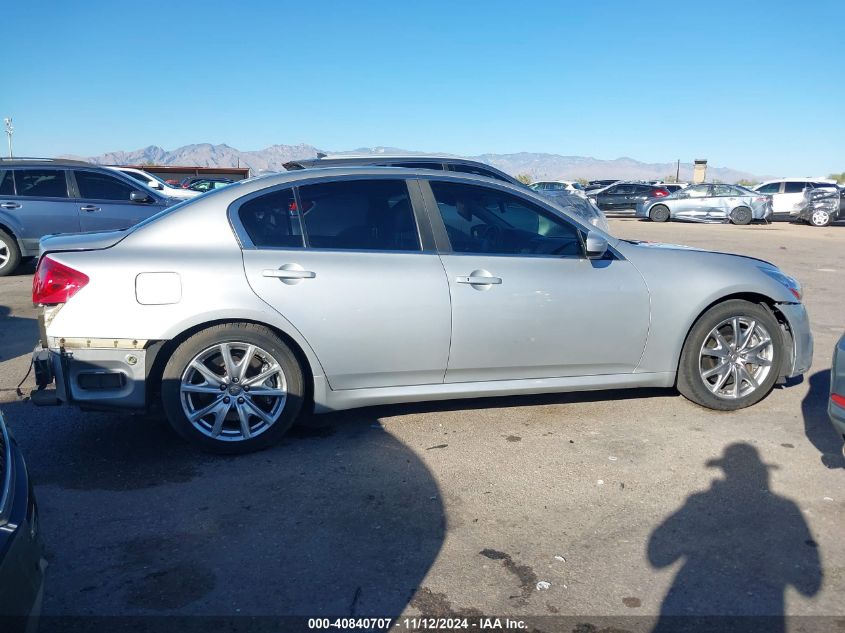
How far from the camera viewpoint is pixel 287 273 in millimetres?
4395

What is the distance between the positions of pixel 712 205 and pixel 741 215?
41.9 inches

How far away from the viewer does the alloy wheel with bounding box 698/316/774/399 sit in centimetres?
515

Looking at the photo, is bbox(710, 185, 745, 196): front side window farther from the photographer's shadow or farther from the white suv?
the photographer's shadow

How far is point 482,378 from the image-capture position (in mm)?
4777

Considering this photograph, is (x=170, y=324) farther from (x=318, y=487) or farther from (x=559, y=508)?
(x=559, y=508)

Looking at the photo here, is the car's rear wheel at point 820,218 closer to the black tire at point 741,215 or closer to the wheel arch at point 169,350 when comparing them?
the black tire at point 741,215

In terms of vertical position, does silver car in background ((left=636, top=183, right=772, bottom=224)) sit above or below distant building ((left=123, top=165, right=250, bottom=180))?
below

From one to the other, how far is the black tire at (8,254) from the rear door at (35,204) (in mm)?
137

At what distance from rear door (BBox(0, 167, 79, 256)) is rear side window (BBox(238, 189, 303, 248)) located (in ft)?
25.7

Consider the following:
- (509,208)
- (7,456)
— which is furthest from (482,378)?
(7,456)

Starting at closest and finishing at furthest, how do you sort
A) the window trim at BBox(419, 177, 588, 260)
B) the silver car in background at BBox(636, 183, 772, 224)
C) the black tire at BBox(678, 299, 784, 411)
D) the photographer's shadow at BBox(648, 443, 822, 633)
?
the photographer's shadow at BBox(648, 443, 822, 633), the window trim at BBox(419, 177, 588, 260), the black tire at BBox(678, 299, 784, 411), the silver car in background at BBox(636, 183, 772, 224)

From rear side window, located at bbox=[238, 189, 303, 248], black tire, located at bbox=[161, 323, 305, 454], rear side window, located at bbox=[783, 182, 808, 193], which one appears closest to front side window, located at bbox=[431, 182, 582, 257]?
rear side window, located at bbox=[238, 189, 303, 248]

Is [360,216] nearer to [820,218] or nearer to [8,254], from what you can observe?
[8,254]

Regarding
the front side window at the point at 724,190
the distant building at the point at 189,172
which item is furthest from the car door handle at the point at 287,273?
the distant building at the point at 189,172
